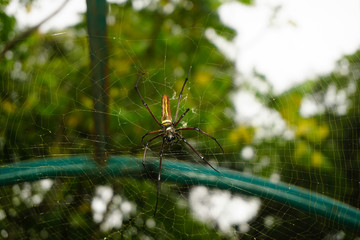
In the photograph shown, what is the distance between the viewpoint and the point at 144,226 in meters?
2.34

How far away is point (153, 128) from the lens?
2.62 m

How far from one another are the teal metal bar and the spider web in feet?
1.25

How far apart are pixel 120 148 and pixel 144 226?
2.33 feet

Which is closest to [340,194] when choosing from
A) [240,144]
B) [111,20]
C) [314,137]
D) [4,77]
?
[314,137]

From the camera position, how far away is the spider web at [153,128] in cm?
221

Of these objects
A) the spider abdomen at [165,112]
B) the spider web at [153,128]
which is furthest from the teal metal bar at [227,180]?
the spider abdomen at [165,112]

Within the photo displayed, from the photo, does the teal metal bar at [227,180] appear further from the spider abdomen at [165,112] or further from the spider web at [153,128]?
the spider abdomen at [165,112]

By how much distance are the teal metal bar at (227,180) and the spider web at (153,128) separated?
380mm

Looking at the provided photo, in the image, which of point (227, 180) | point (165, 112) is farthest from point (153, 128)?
point (227, 180)

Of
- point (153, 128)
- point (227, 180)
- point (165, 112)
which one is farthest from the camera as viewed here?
point (153, 128)

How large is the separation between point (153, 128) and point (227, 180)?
1208 millimetres

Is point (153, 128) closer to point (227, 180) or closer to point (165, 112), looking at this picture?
point (165, 112)

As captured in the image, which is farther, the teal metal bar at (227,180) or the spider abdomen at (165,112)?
the spider abdomen at (165,112)

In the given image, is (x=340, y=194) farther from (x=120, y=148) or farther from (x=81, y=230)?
(x=81, y=230)
